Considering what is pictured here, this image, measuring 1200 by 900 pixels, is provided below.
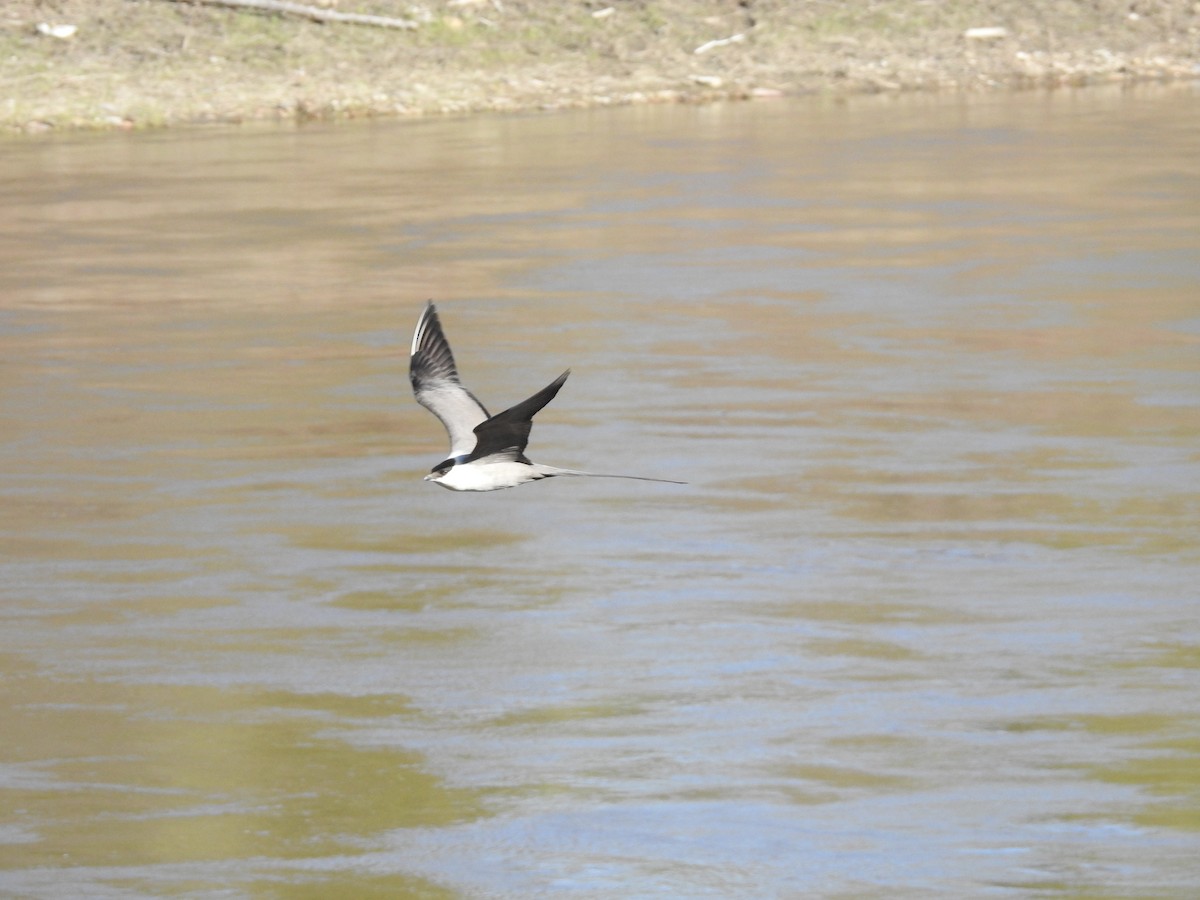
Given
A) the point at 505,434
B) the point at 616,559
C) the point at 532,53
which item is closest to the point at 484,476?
the point at 505,434

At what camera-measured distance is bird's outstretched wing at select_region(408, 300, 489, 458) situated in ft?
22.5

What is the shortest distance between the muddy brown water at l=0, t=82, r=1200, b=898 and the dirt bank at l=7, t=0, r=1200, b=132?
533 centimetres

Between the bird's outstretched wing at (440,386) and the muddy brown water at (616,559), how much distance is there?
73 centimetres

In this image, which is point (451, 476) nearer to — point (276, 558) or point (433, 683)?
point (433, 683)

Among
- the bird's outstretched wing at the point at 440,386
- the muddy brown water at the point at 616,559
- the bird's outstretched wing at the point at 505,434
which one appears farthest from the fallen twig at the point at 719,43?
the bird's outstretched wing at the point at 505,434

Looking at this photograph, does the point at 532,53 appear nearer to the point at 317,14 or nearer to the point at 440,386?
the point at 317,14

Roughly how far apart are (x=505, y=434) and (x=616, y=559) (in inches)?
72.0

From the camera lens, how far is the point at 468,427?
6.86 meters

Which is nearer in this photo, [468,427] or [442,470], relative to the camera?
[442,470]

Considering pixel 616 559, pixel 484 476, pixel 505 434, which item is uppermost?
pixel 505 434

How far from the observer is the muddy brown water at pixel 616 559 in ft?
19.1

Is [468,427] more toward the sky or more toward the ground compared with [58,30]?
more toward the ground

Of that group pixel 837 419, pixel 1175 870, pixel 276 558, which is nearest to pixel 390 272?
pixel 837 419

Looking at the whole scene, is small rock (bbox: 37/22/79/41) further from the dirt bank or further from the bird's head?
the bird's head
